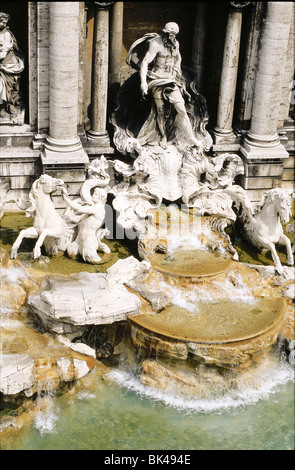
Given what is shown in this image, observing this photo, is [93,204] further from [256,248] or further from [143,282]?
[256,248]

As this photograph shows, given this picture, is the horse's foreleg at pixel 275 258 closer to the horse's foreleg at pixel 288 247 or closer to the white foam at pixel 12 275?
the horse's foreleg at pixel 288 247

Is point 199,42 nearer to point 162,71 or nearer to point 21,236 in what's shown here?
point 162,71

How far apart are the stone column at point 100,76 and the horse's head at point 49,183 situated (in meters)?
2.60

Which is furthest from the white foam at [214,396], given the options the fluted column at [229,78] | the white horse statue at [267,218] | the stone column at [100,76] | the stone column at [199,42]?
the stone column at [199,42]

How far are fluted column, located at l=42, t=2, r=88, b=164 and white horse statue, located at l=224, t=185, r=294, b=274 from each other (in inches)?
138

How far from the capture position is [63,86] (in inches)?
736

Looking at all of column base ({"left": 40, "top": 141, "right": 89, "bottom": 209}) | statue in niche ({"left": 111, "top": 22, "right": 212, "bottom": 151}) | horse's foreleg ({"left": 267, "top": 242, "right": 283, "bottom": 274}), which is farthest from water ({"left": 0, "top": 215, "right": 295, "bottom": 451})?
statue in niche ({"left": 111, "top": 22, "right": 212, "bottom": 151})

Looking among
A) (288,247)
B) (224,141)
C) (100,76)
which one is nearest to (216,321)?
(288,247)

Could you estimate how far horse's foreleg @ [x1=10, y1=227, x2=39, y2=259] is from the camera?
17.6 meters

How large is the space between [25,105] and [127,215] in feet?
10.9


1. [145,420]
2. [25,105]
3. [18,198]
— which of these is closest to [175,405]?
[145,420]

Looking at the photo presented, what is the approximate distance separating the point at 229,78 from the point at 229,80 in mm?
45
